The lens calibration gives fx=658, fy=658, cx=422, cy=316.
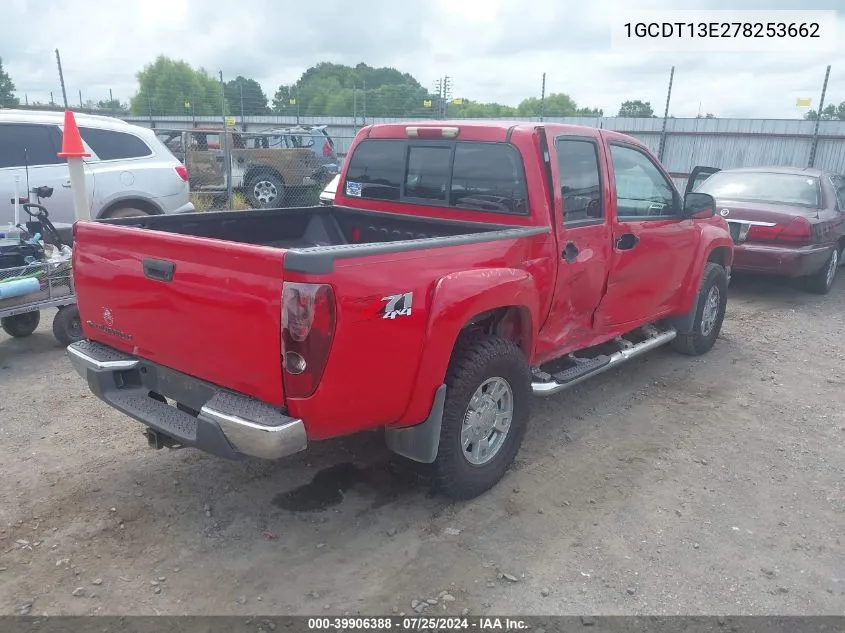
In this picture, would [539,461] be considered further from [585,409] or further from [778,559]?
[778,559]

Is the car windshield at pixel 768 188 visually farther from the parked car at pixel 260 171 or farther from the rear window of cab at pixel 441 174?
the parked car at pixel 260 171

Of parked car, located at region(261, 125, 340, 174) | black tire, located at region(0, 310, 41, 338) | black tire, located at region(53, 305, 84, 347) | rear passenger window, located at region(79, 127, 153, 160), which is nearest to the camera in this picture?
black tire, located at region(53, 305, 84, 347)

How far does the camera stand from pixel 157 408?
3.24 metres

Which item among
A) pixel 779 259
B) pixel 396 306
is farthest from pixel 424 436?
pixel 779 259

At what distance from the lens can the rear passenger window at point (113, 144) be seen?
7938 mm

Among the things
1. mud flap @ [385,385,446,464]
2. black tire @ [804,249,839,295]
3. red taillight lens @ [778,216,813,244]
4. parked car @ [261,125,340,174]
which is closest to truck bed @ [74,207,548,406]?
mud flap @ [385,385,446,464]

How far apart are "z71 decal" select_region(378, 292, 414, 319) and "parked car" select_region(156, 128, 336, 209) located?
36.7ft

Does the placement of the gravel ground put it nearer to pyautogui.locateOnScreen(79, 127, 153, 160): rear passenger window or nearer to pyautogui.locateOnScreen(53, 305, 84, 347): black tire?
pyautogui.locateOnScreen(53, 305, 84, 347): black tire

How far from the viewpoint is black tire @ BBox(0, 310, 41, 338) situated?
6.03 meters

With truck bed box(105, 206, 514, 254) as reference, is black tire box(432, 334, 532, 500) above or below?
below

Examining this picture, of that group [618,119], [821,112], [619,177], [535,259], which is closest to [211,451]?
[535,259]

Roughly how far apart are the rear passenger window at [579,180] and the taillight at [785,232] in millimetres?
4839

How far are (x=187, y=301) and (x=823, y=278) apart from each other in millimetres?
8657

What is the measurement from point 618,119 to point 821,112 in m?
5.04
